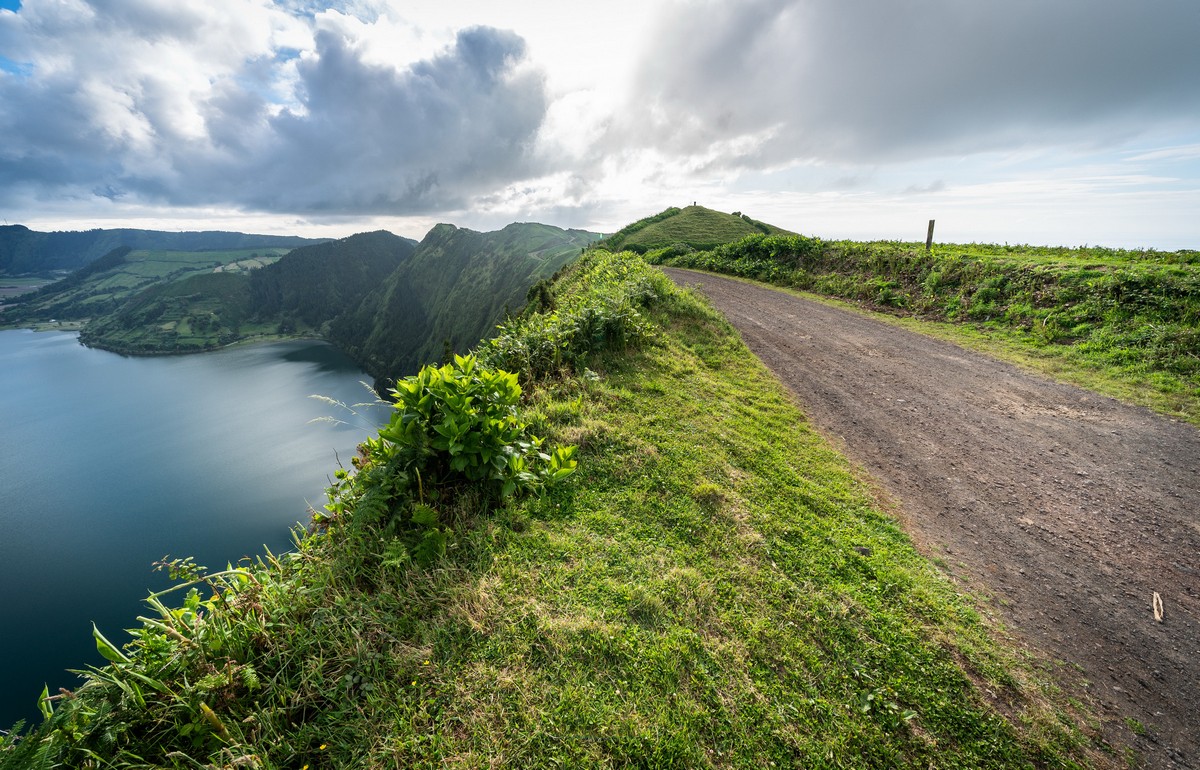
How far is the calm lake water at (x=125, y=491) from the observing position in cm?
3925

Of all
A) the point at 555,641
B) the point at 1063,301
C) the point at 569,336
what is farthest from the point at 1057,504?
the point at 1063,301

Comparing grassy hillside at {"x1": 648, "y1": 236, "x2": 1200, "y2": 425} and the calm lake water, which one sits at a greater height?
grassy hillside at {"x1": 648, "y1": 236, "x2": 1200, "y2": 425}

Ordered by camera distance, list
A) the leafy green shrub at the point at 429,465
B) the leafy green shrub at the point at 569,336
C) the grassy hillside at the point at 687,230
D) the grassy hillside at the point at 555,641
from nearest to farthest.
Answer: the grassy hillside at the point at 555,641, the leafy green shrub at the point at 429,465, the leafy green shrub at the point at 569,336, the grassy hillside at the point at 687,230

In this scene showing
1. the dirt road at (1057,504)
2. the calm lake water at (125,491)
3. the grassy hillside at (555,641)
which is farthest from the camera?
the calm lake water at (125,491)

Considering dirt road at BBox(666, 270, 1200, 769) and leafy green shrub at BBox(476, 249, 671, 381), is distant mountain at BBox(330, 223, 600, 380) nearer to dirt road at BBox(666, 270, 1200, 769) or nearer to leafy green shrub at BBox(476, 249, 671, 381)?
leafy green shrub at BBox(476, 249, 671, 381)

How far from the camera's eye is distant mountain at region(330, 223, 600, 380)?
5472 inches

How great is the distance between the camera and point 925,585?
457 cm

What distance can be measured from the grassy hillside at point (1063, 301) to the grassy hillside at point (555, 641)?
8.82 meters

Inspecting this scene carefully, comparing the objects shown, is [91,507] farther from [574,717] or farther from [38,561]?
[574,717]

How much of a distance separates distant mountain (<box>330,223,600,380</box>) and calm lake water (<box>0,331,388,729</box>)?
38219 millimetres

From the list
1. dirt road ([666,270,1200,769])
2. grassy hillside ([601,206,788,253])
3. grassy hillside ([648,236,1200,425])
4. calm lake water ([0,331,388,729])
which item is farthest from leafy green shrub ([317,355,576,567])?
grassy hillside ([601,206,788,253])

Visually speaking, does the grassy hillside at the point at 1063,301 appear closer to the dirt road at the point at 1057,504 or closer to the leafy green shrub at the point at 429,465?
the dirt road at the point at 1057,504

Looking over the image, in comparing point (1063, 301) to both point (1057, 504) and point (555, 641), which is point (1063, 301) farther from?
point (555, 641)

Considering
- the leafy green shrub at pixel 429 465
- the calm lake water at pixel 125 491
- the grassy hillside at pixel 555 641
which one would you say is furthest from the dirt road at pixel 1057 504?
the calm lake water at pixel 125 491
